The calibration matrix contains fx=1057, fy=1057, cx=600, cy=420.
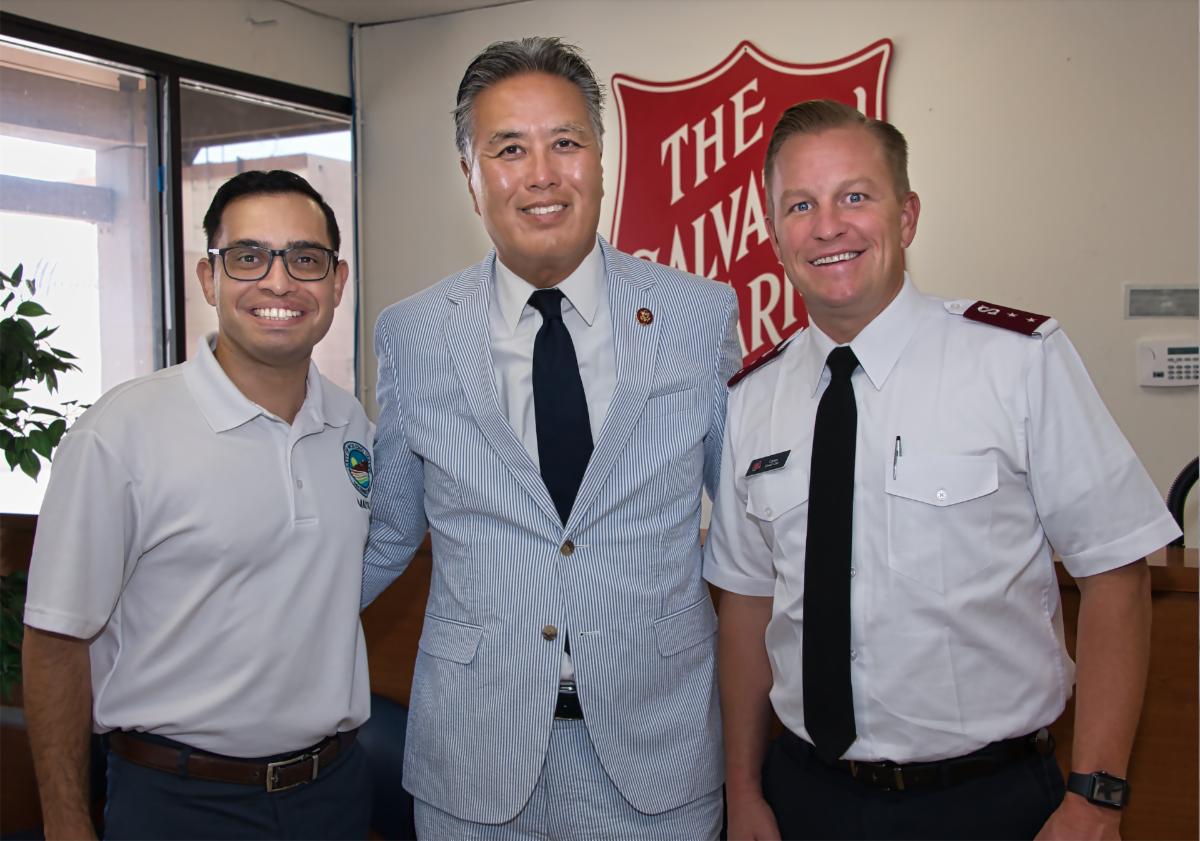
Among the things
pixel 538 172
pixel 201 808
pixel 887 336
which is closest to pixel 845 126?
pixel 887 336

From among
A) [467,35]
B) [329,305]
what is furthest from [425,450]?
[467,35]

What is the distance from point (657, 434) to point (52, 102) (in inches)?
140

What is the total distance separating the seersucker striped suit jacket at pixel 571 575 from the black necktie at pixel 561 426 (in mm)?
37

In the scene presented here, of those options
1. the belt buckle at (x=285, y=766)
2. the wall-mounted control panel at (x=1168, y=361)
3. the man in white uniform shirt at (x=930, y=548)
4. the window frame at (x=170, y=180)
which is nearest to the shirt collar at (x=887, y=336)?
the man in white uniform shirt at (x=930, y=548)

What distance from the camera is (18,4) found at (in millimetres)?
3869

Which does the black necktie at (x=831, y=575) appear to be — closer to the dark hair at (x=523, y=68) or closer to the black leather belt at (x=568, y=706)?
the black leather belt at (x=568, y=706)

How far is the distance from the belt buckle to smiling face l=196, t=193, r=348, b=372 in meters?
0.63

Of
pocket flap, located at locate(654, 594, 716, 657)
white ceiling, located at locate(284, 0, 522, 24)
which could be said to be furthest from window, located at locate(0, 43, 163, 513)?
pocket flap, located at locate(654, 594, 716, 657)

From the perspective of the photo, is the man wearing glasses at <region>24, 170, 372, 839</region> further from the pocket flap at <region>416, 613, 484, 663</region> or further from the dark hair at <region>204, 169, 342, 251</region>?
the pocket flap at <region>416, 613, 484, 663</region>

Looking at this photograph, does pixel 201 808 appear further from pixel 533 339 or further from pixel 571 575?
pixel 533 339

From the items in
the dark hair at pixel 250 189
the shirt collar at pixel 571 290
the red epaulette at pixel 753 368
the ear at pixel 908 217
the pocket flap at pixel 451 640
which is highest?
the dark hair at pixel 250 189

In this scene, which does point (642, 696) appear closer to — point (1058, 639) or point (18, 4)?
point (1058, 639)

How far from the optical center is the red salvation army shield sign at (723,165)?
439 cm

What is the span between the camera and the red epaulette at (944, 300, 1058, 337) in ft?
4.91
